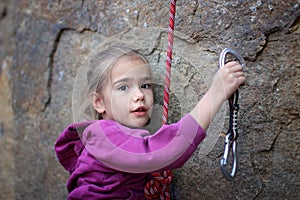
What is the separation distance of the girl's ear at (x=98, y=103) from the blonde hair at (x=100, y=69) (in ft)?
0.05

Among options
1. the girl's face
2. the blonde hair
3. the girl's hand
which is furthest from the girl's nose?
the girl's hand

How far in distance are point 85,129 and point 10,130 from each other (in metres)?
0.81

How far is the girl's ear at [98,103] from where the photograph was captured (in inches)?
57.2

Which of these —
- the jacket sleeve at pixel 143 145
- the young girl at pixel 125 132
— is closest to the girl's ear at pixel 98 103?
the young girl at pixel 125 132

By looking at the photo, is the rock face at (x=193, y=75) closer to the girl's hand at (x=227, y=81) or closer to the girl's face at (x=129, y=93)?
the girl's face at (x=129, y=93)

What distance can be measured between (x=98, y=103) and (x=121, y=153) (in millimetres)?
255

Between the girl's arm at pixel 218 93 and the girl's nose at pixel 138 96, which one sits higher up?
the girl's arm at pixel 218 93

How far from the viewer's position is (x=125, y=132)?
4.24ft

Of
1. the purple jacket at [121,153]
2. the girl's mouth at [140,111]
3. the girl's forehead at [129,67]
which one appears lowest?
the purple jacket at [121,153]

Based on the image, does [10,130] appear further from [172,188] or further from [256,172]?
[256,172]

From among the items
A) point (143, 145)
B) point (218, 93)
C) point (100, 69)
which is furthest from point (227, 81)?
point (100, 69)

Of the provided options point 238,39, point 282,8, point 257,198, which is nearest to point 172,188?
point 257,198

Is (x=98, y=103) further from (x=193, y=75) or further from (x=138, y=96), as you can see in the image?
(x=193, y=75)

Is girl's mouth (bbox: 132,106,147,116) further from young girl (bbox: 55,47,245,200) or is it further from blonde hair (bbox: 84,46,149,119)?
blonde hair (bbox: 84,46,149,119)
